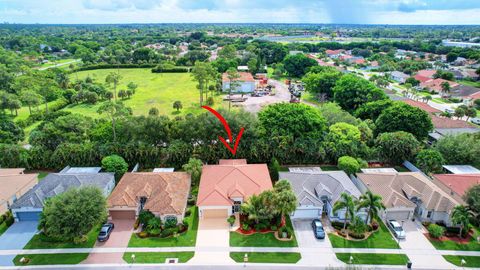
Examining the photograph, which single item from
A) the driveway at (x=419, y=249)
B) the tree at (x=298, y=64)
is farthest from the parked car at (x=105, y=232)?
the tree at (x=298, y=64)

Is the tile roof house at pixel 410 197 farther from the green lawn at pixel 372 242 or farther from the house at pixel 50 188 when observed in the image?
the house at pixel 50 188

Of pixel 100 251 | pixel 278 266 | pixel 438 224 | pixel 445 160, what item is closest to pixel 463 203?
pixel 438 224

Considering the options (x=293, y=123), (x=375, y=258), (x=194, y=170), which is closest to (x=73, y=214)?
(x=194, y=170)

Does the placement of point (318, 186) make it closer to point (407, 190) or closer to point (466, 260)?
point (407, 190)

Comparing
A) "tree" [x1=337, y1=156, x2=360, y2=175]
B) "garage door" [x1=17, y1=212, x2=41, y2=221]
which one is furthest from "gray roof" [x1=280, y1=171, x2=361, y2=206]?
"garage door" [x1=17, y1=212, x2=41, y2=221]

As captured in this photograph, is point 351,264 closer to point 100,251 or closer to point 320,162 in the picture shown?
point 320,162

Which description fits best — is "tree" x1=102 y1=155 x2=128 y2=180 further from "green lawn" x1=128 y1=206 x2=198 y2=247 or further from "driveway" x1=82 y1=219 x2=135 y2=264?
"green lawn" x1=128 y1=206 x2=198 y2=247

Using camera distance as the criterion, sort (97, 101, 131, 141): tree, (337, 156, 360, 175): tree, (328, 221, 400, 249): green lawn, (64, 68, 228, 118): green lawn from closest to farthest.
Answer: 1. (328, 221, 400, 249): green lawn
2. (337, 156, 360, 175): tree
3. (97, 101, 131, 141): tree
4. (64, 68, 228, 118): green lawn
